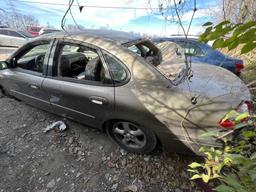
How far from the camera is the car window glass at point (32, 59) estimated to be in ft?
11.5

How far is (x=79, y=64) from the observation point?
3.55 meters

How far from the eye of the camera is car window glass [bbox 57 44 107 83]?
276 cm

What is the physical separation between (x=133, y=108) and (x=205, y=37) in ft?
5.26

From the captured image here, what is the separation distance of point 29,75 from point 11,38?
12.7m

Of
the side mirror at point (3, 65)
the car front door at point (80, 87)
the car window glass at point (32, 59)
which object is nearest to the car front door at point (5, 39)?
the side mirror at point (3, 65)

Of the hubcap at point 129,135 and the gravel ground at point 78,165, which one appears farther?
the hubcap at point 129,135

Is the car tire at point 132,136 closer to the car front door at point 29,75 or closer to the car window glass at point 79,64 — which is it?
the car window glass at point 79,64

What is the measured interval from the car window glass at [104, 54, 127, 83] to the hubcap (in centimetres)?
61

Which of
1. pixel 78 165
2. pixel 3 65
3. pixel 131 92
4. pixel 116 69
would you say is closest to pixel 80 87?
pixel 116 69

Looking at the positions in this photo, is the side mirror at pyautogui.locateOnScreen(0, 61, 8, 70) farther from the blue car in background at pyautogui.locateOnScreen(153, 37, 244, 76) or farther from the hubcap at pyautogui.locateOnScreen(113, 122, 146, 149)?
the blue car in background at pyautogui.locateOnScreen(153, 37, 244, 76)

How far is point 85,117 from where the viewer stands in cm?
301

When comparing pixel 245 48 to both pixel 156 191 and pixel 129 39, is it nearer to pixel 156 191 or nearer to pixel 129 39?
pixel 156 191

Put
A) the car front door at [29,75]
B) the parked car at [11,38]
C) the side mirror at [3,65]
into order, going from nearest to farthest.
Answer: the car front door at [29,75] → the side mirror at [3,65] → the parked car at [11,38]

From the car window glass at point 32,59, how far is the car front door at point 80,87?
524 mm
